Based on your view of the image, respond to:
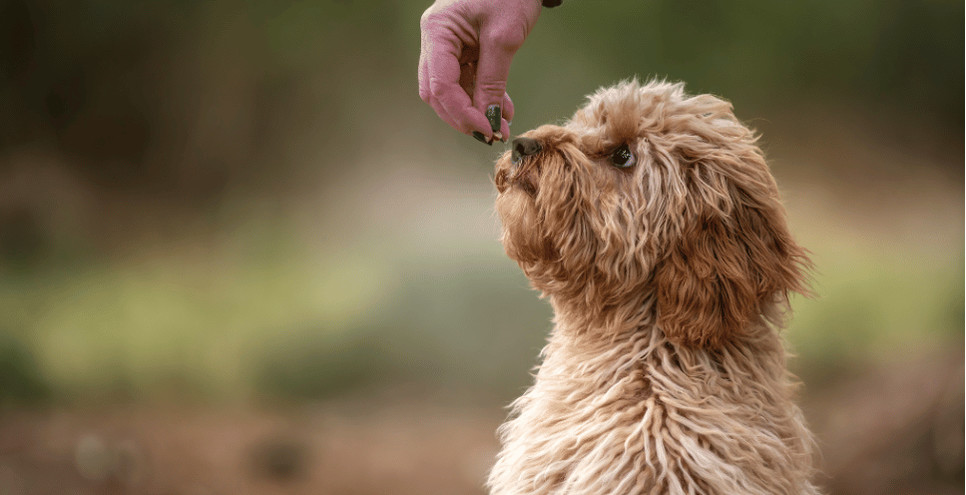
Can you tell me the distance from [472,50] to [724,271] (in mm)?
551

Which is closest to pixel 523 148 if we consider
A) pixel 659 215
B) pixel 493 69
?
pixel 493 69

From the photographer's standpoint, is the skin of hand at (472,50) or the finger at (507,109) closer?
the skin of hand at (472,50)

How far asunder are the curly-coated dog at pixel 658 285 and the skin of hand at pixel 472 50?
0.08 meters

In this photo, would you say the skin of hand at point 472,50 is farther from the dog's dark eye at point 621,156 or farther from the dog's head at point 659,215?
the dog's dark eye at point 621,156

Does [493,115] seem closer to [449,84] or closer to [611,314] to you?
[449,84]

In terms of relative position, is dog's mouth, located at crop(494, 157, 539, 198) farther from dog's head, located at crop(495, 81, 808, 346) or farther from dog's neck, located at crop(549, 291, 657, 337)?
dog's neck, located at crop(549, 291, 657, 337)

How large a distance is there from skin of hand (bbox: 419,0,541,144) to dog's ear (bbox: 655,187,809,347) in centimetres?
38

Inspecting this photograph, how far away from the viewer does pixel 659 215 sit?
1.14 metres

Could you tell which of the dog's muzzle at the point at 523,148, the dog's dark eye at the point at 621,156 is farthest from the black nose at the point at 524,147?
the dog's dark eye at the point at 621,156

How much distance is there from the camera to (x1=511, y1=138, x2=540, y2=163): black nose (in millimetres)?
1126

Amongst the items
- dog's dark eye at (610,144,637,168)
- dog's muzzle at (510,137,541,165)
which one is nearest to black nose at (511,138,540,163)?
dog's muzzle at (510,137,541,165)

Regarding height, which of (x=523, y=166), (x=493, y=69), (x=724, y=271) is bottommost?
(x=724, y=271)

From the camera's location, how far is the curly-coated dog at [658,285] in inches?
43.1

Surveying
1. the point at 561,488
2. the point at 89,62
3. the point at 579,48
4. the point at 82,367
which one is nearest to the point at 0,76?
the point at 89,62
